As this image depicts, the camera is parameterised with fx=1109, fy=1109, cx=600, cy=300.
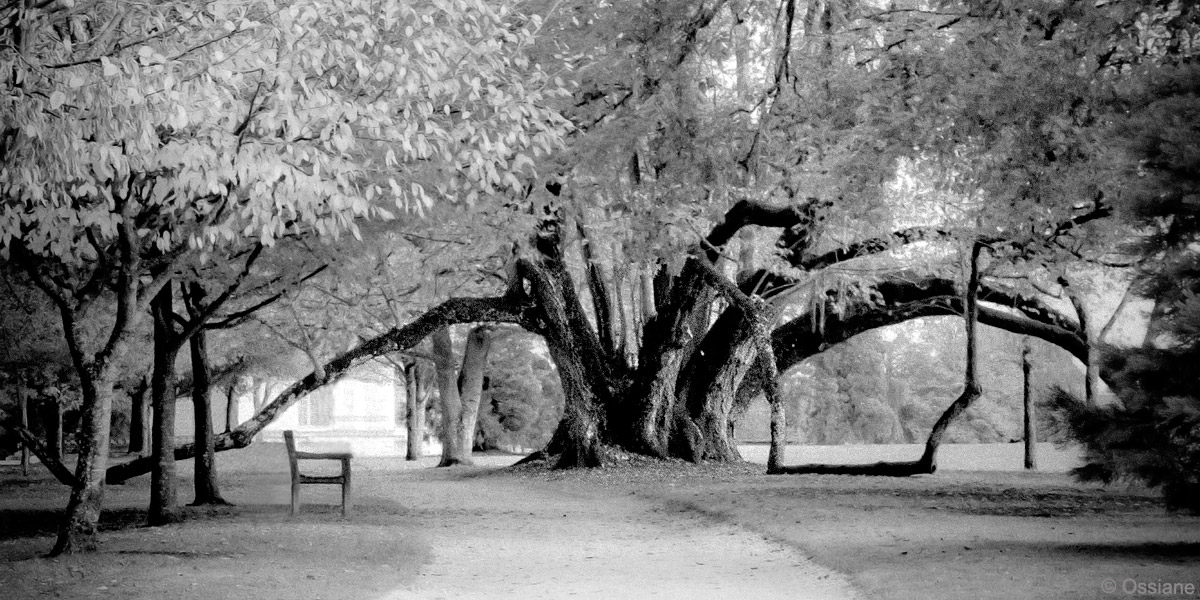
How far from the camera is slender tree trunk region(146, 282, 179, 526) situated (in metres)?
14.4

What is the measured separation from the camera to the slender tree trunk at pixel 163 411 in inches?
569

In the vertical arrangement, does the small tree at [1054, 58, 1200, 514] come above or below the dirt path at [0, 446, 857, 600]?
above

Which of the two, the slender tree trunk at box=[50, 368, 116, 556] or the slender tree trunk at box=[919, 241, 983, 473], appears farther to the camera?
the slender tree trunk at box=[919, 241, 983, 473]

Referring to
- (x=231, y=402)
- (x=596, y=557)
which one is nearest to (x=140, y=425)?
(x=231, y=402)

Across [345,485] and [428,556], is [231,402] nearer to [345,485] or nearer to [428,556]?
[345,485]

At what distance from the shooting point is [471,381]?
32.2 metres

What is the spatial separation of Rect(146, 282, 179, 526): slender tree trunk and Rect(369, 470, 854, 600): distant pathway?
3.29 meters

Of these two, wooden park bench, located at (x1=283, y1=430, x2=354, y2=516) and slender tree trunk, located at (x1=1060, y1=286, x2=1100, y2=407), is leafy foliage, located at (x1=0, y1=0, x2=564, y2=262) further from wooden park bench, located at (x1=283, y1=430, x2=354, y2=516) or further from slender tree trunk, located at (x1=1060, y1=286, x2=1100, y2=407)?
slender tree trunk, located at (x1=1060, y1=286, x2=1100, y2=407)

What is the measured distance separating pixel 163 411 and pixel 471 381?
1755 cm

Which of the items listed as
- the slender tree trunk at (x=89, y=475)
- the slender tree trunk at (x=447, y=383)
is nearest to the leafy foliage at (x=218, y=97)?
the slender tree trunk at (x=89, y=475)

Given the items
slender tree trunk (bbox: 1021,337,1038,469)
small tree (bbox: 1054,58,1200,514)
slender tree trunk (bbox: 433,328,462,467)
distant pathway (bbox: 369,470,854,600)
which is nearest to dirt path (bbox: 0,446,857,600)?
distant pathway (bbox: 369,470,854,600)

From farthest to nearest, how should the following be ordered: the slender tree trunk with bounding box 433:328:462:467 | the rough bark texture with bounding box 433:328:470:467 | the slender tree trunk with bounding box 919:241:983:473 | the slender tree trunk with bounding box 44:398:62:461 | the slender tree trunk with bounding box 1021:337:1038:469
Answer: the slender tree trunk with bounding box 44:398:62:461 < the slender tree trunk with bounding box 433:328:462:467 < the rough bark texture with bounding box 433:328:470:467 < the slender tree trunk with bounding box 1021:337:1038:469 < the slender tree trunk with bounding box 919:241:983:473

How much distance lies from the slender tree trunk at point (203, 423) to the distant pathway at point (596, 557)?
3245 millimetres

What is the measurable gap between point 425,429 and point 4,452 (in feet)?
54.0
